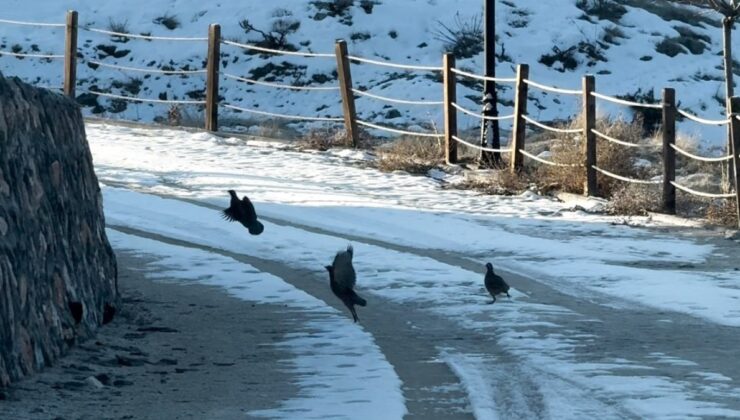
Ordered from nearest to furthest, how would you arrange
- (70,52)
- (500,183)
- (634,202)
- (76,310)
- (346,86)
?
1. (76,310)
2. (634,202)
3. (500,183)
4. (346,86)
5. (70,52)

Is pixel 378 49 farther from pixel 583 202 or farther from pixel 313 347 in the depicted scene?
pixel 313 347

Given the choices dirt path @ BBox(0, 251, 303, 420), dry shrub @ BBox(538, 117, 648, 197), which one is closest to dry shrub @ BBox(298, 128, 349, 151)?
dry shrub @ BBox(538, 117, 648, 197)

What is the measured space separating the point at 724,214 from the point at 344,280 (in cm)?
608

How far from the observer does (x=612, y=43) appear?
32.6m

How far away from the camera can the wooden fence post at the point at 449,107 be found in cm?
1900

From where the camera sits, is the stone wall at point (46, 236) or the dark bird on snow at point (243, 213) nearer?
the stone wall at point (46, 236)

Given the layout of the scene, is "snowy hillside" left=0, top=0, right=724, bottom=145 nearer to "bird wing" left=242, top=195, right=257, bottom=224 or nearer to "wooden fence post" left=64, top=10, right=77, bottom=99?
"wooden fence post" left=64, top=10, right=77, bottom=99

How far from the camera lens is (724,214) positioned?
14.4 meters

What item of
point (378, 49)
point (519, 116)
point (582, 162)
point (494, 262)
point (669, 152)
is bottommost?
point (494, 262)

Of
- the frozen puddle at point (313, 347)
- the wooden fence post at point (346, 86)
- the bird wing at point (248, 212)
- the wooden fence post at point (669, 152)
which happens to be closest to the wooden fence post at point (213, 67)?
the wooden fence post at point (346, 86)

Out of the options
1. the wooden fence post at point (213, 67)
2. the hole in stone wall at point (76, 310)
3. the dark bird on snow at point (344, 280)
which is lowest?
the hole in stone wall at point (76, 310)

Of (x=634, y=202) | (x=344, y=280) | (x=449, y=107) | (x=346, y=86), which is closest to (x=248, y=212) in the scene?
(x=344, y=280)

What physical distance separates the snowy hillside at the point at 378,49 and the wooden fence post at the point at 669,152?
1174 cm

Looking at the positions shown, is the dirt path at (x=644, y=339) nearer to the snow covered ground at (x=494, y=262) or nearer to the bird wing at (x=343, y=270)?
the snow covered ground at (x=494, y=262)
